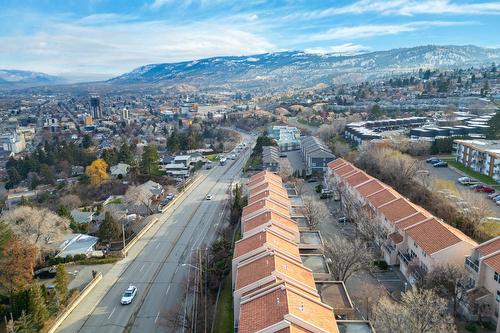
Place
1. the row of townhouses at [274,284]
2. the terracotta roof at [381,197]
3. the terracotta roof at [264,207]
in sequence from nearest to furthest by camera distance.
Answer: the row of townhouses at [274,284]
the terracotta roof at [264,207]
the terracotta roof at [381,197]

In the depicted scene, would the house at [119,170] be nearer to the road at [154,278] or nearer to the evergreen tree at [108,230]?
the road at [154,278]

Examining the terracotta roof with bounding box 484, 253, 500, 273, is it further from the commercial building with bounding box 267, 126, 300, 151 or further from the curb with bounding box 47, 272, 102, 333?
the commercial building with bounding box 267, 126, 300, 151

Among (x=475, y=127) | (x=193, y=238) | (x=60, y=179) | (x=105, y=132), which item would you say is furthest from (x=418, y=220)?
(x=105, y=132)

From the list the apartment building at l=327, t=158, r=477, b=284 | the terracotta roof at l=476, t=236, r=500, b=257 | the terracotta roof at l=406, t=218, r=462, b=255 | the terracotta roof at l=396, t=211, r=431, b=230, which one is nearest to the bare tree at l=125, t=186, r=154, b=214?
the apartment building at l=327, t=158, r=477, b=284

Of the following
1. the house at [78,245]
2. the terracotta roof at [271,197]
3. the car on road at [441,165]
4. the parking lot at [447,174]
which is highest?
the terracotta roof at [271,197]

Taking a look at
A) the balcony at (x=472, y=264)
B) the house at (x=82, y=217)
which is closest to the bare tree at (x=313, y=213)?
the balcony at (x=472, y=264)
